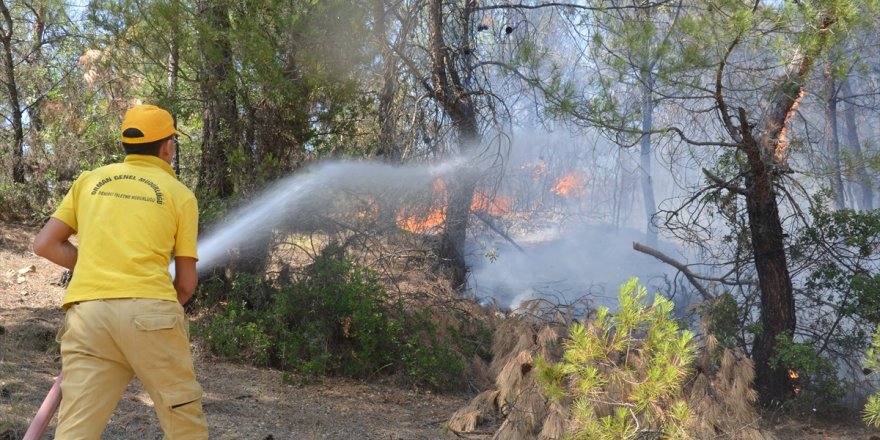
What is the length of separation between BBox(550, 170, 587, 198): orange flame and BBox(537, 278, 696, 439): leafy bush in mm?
15473

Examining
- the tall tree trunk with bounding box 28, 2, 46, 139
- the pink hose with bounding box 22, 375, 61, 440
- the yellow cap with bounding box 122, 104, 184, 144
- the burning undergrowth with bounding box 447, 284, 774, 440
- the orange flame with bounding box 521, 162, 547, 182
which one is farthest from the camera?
the orange flame with bounding box 521, 162, 547, 182

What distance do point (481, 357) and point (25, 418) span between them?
14.2ft

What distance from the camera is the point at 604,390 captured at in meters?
4.27

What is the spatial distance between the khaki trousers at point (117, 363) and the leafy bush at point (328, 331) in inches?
148

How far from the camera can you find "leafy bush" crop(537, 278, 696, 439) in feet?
11.1

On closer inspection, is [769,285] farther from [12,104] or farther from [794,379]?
[12,104]

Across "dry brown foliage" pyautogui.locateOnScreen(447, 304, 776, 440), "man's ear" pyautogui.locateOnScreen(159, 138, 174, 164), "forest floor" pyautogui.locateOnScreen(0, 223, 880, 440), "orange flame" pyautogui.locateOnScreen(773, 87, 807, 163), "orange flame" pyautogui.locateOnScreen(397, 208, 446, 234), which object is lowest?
"forest floor" pyautogui.locateOnScreen(0, 223, 880, 440)

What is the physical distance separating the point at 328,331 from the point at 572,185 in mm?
14983

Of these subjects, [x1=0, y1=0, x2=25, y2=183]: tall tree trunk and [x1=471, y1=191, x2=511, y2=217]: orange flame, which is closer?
[x1=471, y1=191, x2=511, y2=217]: orange flame

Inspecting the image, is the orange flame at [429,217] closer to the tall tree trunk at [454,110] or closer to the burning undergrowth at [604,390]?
the tall tree trunk at [454,110]

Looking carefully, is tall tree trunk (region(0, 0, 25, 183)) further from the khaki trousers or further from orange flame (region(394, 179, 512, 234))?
the khaki trousers

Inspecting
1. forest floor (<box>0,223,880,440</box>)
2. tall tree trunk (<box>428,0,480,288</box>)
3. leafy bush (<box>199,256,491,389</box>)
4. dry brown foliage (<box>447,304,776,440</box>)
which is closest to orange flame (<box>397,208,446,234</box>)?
tall tree trunk (<box>428,0,480,288</box>)

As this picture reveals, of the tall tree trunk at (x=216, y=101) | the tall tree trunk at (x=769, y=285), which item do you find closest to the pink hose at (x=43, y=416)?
the tall tree trunk at (x=216, y=101)


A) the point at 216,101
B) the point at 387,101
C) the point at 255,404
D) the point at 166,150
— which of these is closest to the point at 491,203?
the point at 387,101
